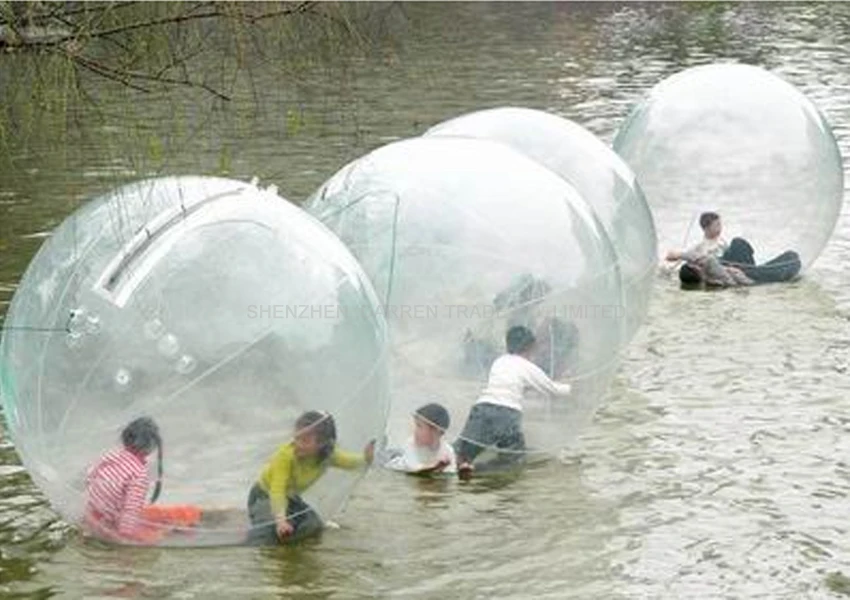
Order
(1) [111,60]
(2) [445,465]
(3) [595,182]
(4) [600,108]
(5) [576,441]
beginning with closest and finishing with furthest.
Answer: (1) [111,60]
(2) [445,465]
(5) [576,441]
(3) [595,182]
(4) [600,108]

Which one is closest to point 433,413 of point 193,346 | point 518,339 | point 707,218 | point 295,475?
point 518,339

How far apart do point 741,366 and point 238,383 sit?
4762 millimetres

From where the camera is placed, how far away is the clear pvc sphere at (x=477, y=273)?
9.37 metres

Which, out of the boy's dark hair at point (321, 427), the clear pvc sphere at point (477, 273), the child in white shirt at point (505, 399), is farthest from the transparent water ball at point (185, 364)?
the child in white shirt at point (505, 399)

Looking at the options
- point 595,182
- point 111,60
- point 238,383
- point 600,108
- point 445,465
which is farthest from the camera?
point 600,108

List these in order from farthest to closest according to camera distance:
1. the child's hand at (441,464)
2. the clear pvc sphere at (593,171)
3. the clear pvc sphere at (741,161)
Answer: the clear pvc sphere at (741,161)
the clear pvc sphere at (593,171)
the child's hand at (441,464)

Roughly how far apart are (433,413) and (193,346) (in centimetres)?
181

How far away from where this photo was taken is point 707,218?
14125mm

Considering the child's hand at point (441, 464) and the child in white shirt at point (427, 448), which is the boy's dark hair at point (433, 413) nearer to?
the child in white shirt at point (427, 448)

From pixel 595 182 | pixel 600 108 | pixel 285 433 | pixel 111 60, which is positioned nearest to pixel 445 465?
pixel 285 433

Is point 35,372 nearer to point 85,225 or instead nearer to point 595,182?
point 85,225

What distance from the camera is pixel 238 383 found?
7.87 m

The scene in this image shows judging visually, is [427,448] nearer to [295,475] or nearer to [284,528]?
[284,528]

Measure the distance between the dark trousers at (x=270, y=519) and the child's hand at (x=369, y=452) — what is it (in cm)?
32
